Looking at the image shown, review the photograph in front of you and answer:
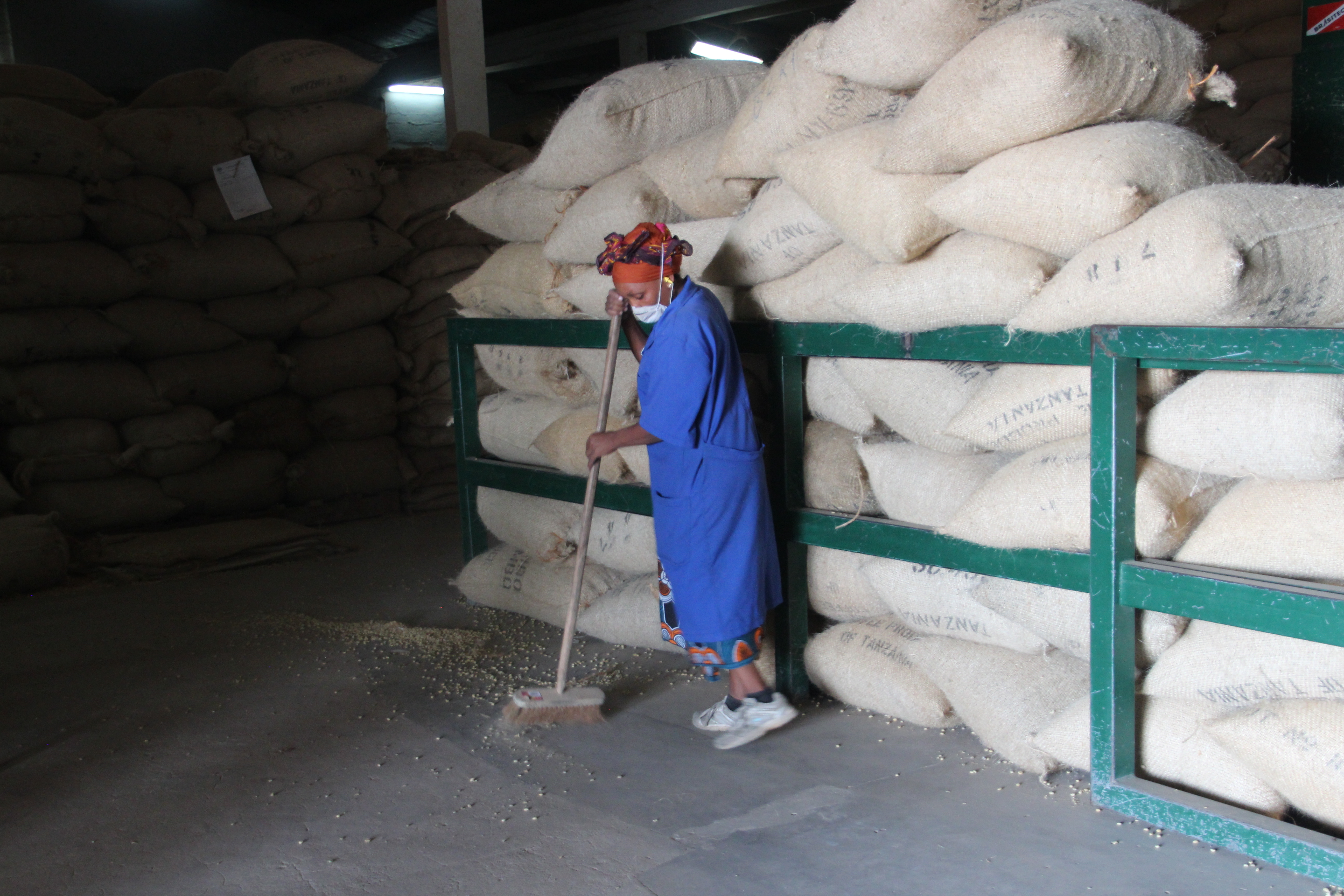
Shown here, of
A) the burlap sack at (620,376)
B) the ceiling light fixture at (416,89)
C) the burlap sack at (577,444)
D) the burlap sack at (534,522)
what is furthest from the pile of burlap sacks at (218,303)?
the ceiling light fixture at (416,89)

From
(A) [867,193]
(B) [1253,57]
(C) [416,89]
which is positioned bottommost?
(A) [867,193]

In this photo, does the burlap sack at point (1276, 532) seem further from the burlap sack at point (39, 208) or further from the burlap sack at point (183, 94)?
the burlap sack at point (183, 94)

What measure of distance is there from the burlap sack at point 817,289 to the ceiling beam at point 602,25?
6.37 m

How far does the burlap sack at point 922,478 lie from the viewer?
8.68ft

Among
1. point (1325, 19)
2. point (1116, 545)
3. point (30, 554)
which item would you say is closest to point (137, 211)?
point (30, 554)

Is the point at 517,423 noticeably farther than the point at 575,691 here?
Yes

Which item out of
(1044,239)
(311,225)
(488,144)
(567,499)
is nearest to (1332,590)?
(1044,239)

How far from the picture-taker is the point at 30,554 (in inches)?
182

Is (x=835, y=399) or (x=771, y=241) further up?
(x=771, y=241)

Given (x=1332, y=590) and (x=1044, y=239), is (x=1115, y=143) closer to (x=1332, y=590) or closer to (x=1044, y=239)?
(x=1044, y=239)

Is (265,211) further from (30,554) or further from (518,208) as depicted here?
(518,208)

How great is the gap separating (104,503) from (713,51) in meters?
9.31

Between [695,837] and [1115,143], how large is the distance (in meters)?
1.69

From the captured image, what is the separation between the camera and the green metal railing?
76.7 inches
